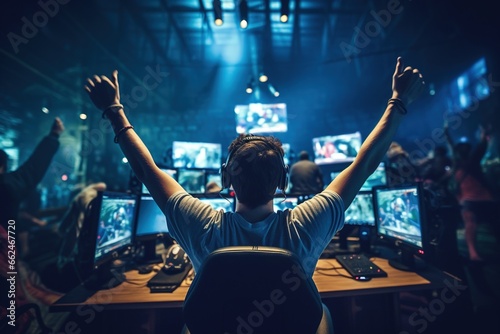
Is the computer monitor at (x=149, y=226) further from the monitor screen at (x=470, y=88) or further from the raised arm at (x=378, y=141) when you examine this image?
the monitor screen at (x=470, y=88)

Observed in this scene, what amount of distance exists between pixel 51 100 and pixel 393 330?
344 inches

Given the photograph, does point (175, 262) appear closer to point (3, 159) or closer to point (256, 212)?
point (256, 212)

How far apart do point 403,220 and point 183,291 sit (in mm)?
1883

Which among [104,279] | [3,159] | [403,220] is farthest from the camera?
[3,159]

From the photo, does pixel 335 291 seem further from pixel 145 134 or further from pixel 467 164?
pixel 145 134

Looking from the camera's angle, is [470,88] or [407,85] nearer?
[407,85]

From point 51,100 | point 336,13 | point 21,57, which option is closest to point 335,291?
point 336,13

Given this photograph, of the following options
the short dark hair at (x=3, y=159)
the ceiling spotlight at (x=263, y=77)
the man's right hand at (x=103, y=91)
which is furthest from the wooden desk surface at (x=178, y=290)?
the ceiling spotlight at (x=263, y=77)

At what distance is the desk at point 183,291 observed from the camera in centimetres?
139

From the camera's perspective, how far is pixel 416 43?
6000 millimetres

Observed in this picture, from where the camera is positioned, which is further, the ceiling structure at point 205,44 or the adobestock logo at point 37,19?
the ceiling structure at point 205,44

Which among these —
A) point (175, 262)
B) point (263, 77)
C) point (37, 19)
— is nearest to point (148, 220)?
point (175, 262)

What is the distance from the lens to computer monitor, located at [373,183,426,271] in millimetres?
A: 1626

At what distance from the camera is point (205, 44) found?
6.27 m
